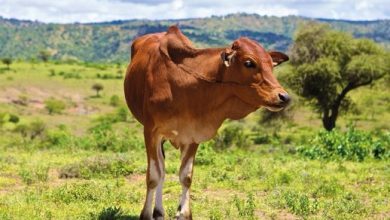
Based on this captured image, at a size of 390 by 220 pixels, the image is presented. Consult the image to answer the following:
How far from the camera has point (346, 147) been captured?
655 inches

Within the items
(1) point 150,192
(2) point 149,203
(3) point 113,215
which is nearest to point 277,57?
(1) point 150,192

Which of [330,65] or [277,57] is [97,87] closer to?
[330,65]

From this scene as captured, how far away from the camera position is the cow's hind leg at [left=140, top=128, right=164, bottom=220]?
667 centimetres

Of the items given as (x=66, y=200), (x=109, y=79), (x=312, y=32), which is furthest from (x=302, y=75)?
(x=109, y=79)

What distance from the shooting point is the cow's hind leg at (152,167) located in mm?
6668

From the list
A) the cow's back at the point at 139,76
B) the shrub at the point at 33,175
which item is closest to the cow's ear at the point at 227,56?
the cow's back at the point at 139,76

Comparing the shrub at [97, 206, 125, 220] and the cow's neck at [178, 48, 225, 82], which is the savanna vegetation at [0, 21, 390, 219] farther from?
the cow's neck at [178, 48, 225, 82]

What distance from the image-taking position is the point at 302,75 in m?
35.7

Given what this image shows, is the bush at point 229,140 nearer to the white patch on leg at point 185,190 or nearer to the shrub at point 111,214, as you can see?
the shrub at point 111,214

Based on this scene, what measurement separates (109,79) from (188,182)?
8307cm

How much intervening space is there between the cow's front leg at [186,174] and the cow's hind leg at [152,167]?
0.88ft

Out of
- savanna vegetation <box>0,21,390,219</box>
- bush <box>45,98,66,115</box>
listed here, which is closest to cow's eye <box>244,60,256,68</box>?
savanna vegetation <box>0,21,390,219</box>

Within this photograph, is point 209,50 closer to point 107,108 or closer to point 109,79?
point 107,108

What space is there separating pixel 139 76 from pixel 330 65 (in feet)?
95.7
